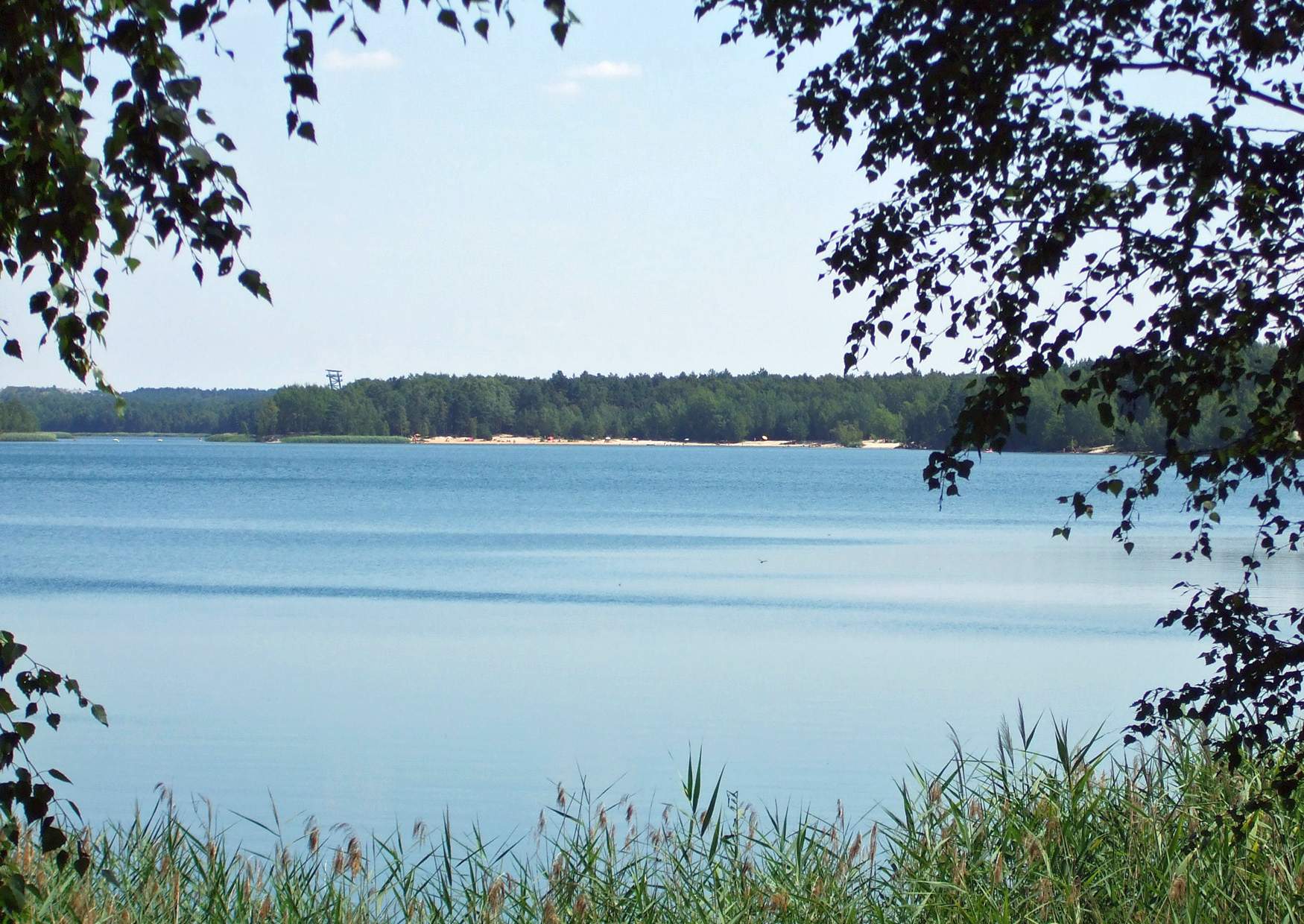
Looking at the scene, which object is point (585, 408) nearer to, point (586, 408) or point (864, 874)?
point (586, 408)

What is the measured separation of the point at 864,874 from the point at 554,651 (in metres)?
10.4

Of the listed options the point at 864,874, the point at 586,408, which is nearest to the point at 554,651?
the point at 864,874

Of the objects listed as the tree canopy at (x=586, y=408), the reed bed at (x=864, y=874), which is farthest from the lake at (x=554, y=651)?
the tree canopy at (x=586, y=408)

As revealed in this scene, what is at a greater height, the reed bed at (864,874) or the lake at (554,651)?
the reed bed at (864,874)

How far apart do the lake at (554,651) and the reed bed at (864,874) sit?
2335 millimetres

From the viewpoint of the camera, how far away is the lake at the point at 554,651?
10609mm

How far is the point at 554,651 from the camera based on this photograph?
16531 mm

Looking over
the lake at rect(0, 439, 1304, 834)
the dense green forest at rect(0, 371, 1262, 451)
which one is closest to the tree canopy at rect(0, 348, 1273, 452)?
the dense green forest at rect(0, 371, 1262, 451)

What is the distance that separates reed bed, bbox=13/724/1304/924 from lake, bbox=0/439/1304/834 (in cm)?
233

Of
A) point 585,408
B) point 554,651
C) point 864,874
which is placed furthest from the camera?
point 585,408

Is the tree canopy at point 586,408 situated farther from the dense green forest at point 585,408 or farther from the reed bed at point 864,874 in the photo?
the reed bed at point 864,874

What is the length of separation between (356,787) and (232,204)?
7925mm

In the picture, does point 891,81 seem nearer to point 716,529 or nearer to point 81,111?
point 81,111

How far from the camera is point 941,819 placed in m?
6.52
